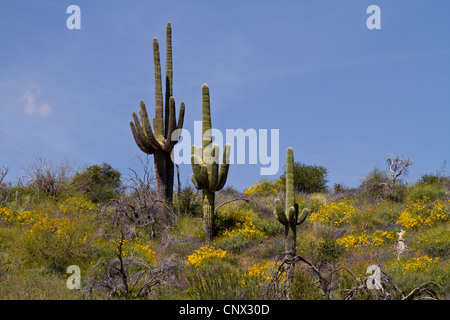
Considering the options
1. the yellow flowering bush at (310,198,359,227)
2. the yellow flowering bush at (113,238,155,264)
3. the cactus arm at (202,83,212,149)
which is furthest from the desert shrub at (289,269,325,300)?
the yellow flowering bush at (310,198,359,227)

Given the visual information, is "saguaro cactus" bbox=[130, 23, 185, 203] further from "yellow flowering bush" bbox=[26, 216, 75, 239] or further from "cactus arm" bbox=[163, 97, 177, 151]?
"yellow flowering bush" bbox=[26, 216, 75, 239]

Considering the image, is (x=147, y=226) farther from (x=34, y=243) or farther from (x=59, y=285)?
(x=59, y=285)

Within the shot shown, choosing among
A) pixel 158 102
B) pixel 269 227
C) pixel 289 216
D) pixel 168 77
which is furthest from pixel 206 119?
pixel 289 216

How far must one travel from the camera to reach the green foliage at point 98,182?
861 inches

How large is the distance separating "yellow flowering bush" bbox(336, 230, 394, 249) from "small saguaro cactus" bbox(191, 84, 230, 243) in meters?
4.17

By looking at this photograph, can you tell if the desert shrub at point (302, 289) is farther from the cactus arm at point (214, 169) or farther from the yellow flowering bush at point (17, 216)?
the yellow flowering bush at point (17, 216)

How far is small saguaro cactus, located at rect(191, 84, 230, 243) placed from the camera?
13852mm

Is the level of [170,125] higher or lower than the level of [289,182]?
higher

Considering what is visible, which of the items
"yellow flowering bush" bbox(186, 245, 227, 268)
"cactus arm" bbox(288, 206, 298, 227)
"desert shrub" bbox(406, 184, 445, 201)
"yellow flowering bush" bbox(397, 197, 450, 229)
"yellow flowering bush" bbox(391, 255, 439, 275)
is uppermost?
"desert shrub" bbox(406, 184, 445, 201)

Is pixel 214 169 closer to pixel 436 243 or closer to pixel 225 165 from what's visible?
pixel 225 165

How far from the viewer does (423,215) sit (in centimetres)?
1580

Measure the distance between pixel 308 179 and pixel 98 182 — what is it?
12902 millimetres
